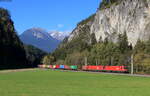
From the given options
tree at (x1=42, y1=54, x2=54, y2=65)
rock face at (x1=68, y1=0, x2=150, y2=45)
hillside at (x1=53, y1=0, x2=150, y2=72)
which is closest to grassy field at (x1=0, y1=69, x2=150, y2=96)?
hillside at (x1=53, y1=0, x2=150, y2=72)

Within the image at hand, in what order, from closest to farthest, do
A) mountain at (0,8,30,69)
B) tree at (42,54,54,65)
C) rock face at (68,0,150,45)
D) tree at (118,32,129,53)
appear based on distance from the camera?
rock face at (68,0,150,45), tree at (118,32,129,53), mountain at (0,8,30,69), tree at (42,54,54,65)

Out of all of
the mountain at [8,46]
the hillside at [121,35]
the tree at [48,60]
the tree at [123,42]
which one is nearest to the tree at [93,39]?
the hillside at [121,35]

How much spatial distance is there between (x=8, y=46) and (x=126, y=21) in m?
69.9

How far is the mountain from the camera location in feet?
563

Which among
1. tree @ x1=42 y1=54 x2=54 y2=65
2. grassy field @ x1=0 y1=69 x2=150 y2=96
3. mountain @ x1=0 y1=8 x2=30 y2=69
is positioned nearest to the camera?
grassy field @ x1=0 y1=69 x2=150 y2=96

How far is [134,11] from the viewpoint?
135 m

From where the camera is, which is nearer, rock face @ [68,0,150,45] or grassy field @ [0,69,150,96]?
grassy field @ [0,69,150,96]

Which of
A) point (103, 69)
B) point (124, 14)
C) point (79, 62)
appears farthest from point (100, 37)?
point (103, 69)

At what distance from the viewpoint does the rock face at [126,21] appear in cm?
12800

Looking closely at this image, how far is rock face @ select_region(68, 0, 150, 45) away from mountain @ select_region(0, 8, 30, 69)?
4602 cm

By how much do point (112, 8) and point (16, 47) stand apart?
63.7m

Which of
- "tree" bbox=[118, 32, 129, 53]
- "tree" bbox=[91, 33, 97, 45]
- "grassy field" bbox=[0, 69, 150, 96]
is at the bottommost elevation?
"grassy field" bbox=[0, 69, 150, 96]

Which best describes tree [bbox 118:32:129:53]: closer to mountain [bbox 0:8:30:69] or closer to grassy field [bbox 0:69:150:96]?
mountain [bbox 0:8:30:69]

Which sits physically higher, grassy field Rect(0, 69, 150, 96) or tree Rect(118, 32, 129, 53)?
tree Rect(118, 32, 129, 53)
